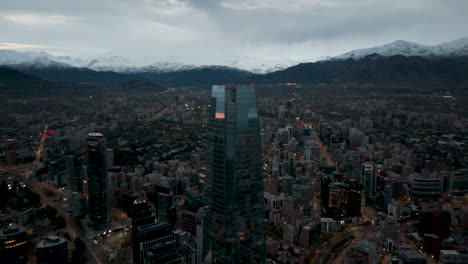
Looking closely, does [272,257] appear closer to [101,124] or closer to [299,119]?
[101,124]

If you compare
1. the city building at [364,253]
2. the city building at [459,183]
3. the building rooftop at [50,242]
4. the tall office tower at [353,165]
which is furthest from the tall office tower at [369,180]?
the building rooftop at [50,242]

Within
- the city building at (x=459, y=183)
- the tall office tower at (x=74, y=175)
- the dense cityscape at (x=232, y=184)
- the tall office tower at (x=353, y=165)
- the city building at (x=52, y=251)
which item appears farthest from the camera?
the tall office tower at (x=353, y=165)

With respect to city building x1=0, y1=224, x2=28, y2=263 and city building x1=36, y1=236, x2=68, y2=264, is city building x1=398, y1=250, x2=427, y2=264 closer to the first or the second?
city building x1=36, y1=236, x2=68, y2=264

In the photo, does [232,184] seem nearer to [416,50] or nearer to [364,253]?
[364,253]

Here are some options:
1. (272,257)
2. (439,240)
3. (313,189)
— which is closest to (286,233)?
(272,257)

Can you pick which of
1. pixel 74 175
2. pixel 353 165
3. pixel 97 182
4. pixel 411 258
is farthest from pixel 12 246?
pixel 353 165

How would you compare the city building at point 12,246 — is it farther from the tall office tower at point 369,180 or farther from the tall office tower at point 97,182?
the tall office tower at point 369,180
